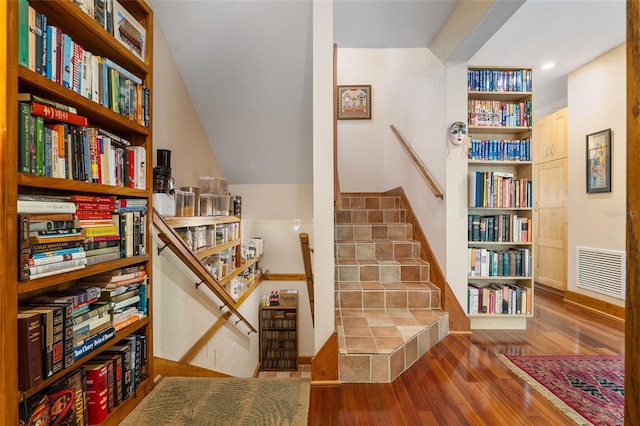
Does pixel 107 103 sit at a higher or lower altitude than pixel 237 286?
higher

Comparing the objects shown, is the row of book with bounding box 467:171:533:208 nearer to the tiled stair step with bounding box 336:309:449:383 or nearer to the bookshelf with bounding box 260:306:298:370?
the tiled stair step with bounding box 336:309:449:383

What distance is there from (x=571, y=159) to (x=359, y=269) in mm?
2961

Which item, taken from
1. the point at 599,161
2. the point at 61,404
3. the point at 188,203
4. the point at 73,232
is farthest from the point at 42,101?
the point at 599,161

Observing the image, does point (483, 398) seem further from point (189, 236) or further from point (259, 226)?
point (259, 226)

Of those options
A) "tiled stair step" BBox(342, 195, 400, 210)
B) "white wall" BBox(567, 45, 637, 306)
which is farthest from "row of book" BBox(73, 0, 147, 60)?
"white wall" BBox(567, 45, 637, 306)

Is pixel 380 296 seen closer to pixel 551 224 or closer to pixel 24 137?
pixel 24 137

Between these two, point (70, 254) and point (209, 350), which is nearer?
point (70, 254)

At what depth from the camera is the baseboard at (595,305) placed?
2.80m

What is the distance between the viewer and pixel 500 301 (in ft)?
8.09

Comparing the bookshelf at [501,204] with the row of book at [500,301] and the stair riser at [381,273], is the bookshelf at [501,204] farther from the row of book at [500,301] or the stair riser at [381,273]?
the stair riser at [381,273]

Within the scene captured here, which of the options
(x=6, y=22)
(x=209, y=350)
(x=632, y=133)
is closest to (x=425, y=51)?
(x=632, y=133)

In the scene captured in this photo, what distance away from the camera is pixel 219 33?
2217 millimetres

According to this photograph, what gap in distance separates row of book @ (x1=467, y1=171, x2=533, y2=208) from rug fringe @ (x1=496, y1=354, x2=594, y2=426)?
117cm

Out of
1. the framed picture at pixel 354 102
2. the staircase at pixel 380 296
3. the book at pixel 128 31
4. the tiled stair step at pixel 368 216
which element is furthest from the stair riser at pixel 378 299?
the framed picture at pixel 354 102
